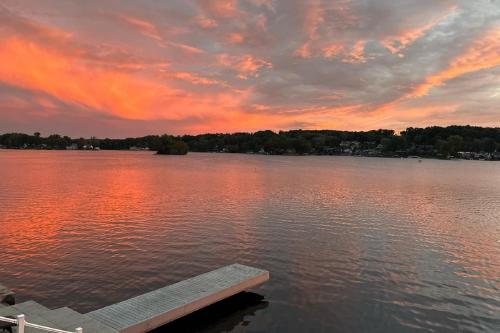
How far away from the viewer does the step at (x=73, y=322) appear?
13.9 meters

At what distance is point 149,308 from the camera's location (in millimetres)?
16969

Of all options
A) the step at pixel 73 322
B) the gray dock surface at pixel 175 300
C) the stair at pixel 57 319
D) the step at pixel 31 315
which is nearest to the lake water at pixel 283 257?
the gray dock surface at pixel 175 300

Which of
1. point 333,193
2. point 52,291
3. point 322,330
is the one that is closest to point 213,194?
point 333,193

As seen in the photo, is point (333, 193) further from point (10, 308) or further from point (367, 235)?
point (10, 308)

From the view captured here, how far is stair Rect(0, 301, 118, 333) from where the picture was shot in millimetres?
13984

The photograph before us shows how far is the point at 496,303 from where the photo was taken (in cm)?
2088

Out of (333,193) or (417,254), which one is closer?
(417,254)

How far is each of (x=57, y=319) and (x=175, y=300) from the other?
508cm

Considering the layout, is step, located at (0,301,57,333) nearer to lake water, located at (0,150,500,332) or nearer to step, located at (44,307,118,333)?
step, located at (44,307,118,333)

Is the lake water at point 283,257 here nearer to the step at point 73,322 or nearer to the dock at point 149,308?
the dock at point 149,308

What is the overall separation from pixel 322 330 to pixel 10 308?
13148 mm

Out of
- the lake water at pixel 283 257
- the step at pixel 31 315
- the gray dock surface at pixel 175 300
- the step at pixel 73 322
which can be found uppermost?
the step at pixel 31 315

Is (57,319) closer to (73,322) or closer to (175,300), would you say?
(73,322)

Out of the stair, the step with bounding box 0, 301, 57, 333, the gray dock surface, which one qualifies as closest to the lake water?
the gray dock surface
